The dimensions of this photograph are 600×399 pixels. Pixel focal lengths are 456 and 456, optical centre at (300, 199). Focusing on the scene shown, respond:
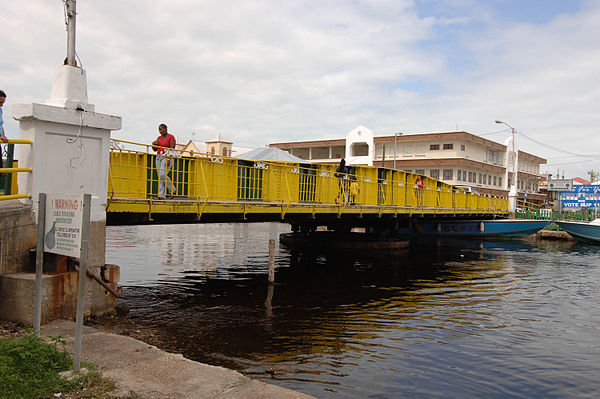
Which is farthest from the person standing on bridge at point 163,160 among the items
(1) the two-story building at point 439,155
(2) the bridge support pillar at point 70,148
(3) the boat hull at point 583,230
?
(1) the two-story building at point 439,155

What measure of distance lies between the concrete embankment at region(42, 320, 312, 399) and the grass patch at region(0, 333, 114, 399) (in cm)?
27

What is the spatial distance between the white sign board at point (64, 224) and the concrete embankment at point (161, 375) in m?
1.50

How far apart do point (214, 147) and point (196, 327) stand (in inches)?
2992

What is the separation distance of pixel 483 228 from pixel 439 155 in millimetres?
19685

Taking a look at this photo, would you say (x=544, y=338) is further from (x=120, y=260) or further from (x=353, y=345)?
(x=120, y=260)

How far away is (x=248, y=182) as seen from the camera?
16016 mm

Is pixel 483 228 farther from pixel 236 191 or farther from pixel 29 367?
pixel 29 367

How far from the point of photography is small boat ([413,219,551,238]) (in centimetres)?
3881

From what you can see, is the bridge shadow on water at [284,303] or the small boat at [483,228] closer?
the bridge shadow on water at [284,303]

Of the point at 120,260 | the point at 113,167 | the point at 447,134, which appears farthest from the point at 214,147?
the point at 113,167

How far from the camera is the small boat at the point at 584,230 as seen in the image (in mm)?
38406

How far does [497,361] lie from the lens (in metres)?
8.97

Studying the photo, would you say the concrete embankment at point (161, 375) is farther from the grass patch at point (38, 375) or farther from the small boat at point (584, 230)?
the small boat at point (584, 230)

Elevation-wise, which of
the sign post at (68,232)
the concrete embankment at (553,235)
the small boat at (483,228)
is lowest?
the concrete embankment at (553,235)
